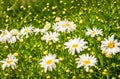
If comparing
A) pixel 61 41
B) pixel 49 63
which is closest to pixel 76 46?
pixel 49 63

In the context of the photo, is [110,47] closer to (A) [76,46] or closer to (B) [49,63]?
(A) [76,46]

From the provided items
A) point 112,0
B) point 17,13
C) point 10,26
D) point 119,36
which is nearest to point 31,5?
point 17,13

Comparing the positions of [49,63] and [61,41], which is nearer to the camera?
[49,63]

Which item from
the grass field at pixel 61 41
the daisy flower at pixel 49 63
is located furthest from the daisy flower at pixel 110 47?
the daisy flower at pixel 49 63

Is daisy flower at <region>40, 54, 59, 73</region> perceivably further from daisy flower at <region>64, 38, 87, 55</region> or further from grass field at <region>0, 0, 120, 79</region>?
daisy flower at <region>64, 38, 87, 55</region>

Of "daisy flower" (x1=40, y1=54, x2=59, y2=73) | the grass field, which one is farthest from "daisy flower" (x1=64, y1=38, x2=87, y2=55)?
"daisy flower" (x1=40, y1=54, x2=59, y2=73)

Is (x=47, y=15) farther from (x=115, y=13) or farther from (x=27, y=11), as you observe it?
(x=115, y=13)

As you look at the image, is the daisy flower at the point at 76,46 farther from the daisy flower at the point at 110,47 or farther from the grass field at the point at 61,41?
the daisy flower at the point at 110,47

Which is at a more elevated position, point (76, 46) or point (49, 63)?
point (76, 46)
